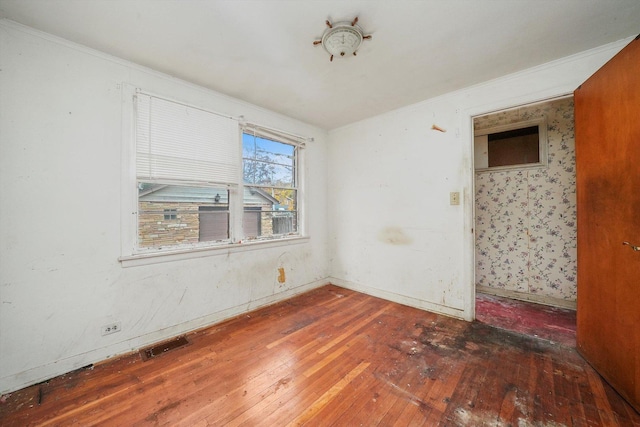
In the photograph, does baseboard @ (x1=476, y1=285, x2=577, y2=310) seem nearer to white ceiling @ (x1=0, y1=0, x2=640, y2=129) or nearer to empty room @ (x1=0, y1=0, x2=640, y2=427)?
empty room @ (x1=0, y1=0, x2=640, y2=427)

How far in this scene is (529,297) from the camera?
10.5 ft

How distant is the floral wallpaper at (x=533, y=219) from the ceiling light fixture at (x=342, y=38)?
2010 mm

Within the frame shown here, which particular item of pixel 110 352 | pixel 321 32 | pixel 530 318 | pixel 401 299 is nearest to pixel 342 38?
pixel 321 32

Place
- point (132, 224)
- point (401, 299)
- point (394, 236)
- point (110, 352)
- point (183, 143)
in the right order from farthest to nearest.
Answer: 1. point (394, 236)
2. point (401, 299)
3. point (183, 143)
4. point (132, 224)
5. point (110, 352)

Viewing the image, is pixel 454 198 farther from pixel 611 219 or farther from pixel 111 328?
pixel 111 328

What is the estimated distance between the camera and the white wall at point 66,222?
168cm

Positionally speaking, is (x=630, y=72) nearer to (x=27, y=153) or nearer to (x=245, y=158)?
(x=245, y=158)

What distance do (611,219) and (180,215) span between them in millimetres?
3619

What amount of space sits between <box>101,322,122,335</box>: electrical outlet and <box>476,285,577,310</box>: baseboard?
4502mm

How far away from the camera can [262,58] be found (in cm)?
208

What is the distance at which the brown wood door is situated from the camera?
1465 millimetres

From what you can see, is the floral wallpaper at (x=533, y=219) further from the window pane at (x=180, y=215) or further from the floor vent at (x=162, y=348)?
the floor vent at (x=162, y=348)

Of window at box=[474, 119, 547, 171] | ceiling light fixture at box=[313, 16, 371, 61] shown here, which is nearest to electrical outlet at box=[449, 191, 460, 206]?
window at box=[474, 119, 547, 171]

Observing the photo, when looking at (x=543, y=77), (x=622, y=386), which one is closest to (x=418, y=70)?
(x=543, y=77)
